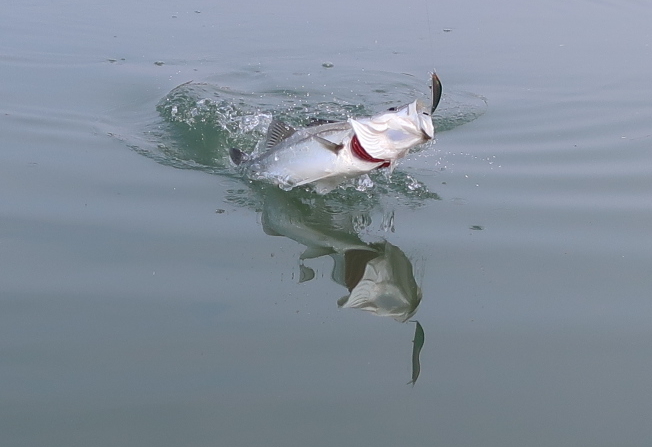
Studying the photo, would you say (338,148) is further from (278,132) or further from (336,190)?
(336,190)

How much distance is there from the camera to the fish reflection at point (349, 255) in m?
4.54

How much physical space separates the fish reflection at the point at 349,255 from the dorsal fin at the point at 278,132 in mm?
337

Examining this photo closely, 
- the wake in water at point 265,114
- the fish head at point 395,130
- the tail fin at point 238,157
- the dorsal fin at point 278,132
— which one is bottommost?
the wake in water at point 265,114

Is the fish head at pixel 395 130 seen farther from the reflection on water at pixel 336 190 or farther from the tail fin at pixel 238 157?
the tail fin at pixel 238 157

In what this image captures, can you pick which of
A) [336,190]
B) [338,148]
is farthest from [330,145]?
[336,190]

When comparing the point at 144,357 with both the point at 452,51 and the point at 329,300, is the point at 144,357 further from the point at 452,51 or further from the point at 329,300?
the point at 452,51

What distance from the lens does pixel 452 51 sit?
996 centimetres

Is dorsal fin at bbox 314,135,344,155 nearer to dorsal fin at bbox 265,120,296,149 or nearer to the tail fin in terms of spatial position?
dorsal fin at bbox 265,120,296,149

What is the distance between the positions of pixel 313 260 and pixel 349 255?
0.73ft

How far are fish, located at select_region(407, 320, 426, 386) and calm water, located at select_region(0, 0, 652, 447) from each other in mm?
28

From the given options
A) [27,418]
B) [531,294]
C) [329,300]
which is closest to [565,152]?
[531,294]

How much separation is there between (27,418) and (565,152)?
4.62 metres

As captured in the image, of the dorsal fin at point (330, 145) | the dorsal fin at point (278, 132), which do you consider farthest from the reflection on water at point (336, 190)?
the dorsal fin at point (330, 145)

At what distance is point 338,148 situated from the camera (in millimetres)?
Result: 5031
